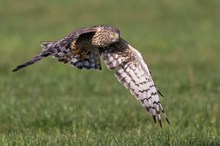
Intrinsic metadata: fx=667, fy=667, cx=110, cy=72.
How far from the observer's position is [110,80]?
1745 centimetres

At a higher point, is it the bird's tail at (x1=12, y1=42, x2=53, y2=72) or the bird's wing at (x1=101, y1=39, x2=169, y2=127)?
the bird's tail at (x1=12, y1=42, x2=53, y2=72)

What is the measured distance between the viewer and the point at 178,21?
3155 centimetres

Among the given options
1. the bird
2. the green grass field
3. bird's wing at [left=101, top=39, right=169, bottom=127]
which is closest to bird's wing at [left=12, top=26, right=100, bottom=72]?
the bird

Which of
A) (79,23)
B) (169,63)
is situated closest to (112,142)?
(169,63)

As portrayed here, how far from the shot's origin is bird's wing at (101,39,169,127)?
9273mm

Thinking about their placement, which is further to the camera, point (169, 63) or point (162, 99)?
point (169, 63)

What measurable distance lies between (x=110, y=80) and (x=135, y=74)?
803 cm

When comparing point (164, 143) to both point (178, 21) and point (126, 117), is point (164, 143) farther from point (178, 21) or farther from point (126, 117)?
point (178, 21)

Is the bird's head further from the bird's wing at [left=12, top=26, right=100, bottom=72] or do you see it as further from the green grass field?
the green grass field

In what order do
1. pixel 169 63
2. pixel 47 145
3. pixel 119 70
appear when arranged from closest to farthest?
1. pixel 47 145
2. pixel 119 70
3. pixel 169 63

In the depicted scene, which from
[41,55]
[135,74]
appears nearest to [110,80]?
[135,74]

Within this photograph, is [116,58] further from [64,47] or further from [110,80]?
[110,80]

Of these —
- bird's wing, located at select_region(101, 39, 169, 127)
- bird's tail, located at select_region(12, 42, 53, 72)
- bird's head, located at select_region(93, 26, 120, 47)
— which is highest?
bird's tail, located at select_region(12, 42, 53, 72)

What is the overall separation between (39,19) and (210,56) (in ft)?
39.1
